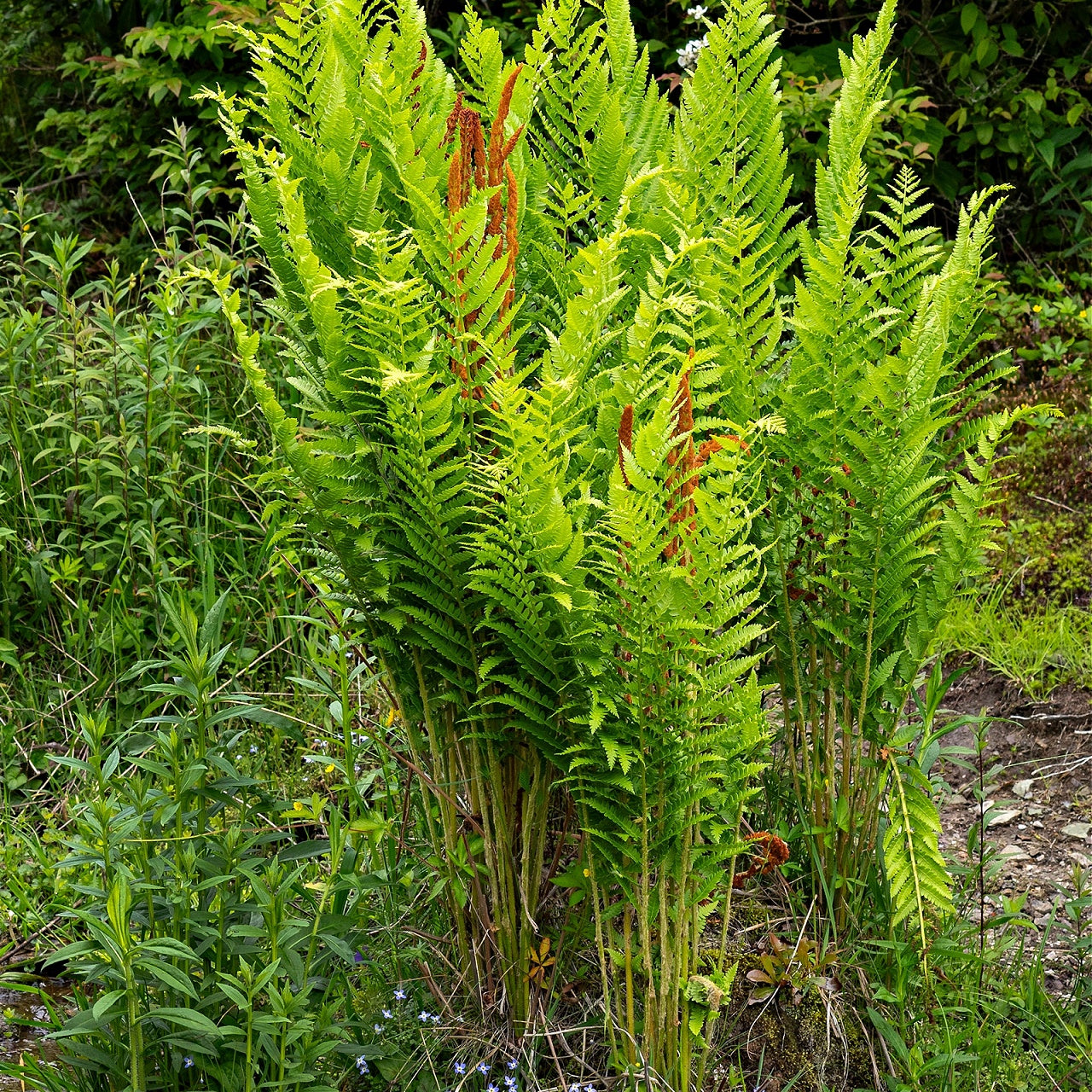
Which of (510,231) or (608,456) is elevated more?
(510,231)

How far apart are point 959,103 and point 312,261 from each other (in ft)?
16.9

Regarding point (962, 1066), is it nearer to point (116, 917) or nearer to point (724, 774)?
point (724, 774)

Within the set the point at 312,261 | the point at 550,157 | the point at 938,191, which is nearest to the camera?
the point at 312,261

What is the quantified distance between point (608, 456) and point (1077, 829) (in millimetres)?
1890

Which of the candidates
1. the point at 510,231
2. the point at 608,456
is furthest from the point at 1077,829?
the point at 510,231

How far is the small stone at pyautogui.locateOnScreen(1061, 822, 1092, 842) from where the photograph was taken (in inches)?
131

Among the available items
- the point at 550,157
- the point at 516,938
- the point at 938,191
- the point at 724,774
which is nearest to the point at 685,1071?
the point at 516,938

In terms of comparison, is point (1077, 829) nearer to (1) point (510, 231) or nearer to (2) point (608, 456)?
(2) point (608, 456)

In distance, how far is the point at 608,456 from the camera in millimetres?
2193

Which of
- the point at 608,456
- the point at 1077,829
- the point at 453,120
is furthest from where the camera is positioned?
the point at 1077,829

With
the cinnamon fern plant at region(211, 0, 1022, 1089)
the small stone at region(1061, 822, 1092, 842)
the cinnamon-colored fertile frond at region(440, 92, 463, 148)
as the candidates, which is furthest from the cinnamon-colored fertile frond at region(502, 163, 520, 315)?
the small stone at region(1061, 822, 1092, 842)

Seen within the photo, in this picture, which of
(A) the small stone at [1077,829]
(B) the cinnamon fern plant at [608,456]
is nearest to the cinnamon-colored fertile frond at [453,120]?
(B) the cinnamon fern plant at [608,456]

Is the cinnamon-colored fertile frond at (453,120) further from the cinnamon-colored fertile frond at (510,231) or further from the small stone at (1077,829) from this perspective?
the small stone at (1077,829)

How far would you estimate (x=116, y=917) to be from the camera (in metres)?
2.12
